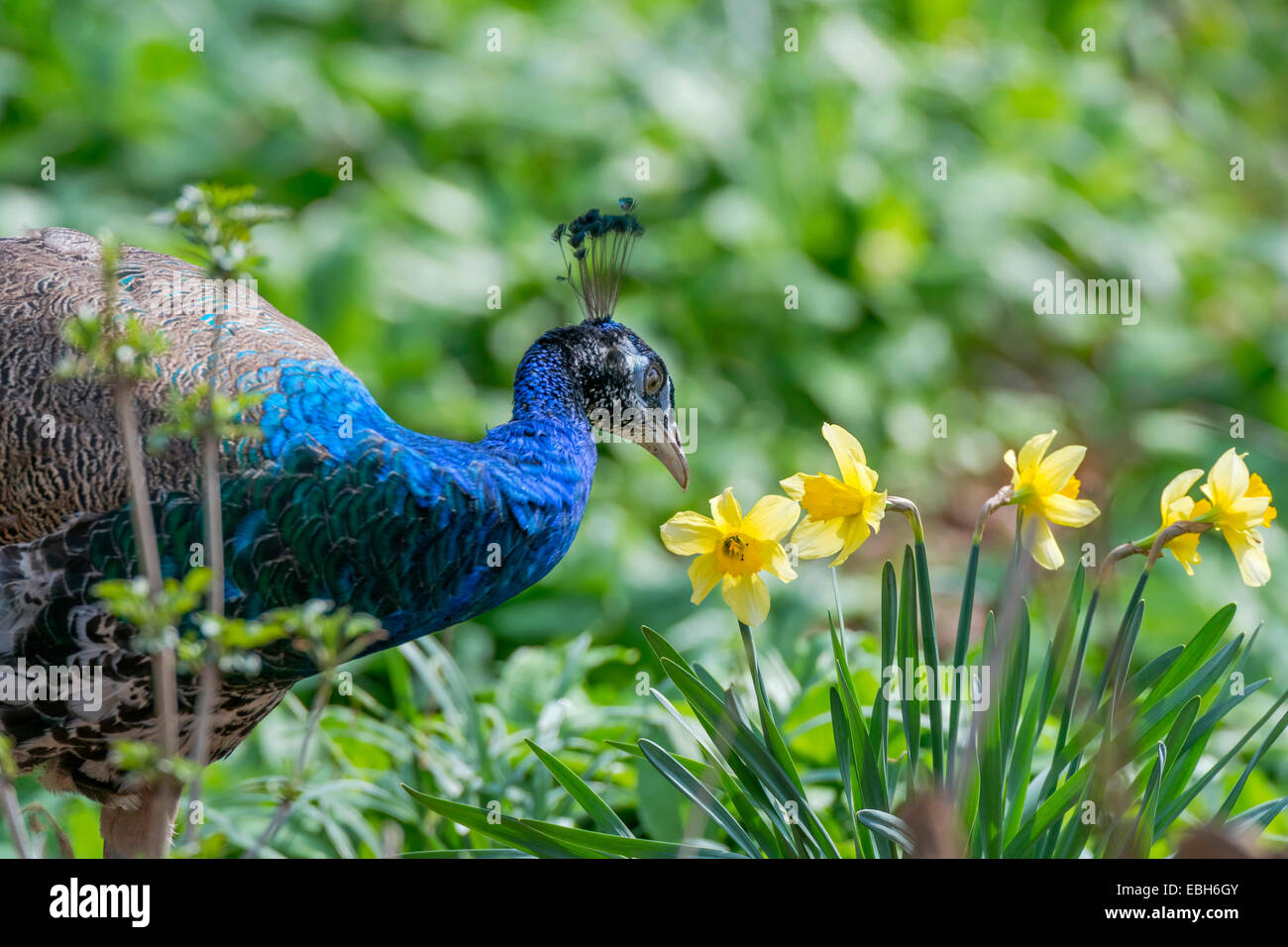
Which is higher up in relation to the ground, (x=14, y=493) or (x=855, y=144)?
(x=855, y=144)

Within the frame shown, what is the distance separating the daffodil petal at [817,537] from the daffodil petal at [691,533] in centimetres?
8

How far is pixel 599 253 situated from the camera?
1541 millimetres

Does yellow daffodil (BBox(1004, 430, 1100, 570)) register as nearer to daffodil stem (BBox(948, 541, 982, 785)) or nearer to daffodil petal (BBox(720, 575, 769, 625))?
daffodil stem (BBox(948, 541, 982, 785))

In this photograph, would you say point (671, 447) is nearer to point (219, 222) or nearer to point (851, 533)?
point (851, 533)

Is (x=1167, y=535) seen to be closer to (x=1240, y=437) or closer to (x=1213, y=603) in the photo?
(x=1213, y=603)

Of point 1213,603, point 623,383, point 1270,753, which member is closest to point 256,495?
point 623,383

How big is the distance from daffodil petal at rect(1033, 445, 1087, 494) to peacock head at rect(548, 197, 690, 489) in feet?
1.49

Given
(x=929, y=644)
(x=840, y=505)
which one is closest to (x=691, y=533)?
(x=840, y=505)

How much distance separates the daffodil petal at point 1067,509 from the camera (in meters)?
1.17

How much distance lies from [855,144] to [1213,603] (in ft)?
5.67

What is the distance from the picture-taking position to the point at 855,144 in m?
3.63

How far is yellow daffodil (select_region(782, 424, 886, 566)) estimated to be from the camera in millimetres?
1152

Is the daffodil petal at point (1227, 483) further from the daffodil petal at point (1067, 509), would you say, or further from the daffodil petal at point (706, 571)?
the daffodil petal at point (706, 571)
